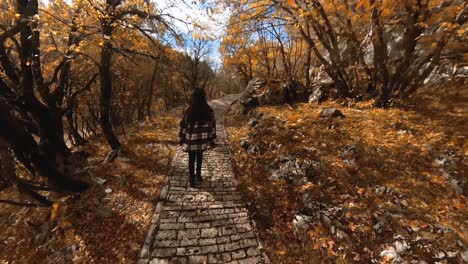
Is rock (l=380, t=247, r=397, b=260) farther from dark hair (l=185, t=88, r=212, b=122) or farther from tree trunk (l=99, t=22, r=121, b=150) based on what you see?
tree trunk (l=99, t=22, r=121, b=150)

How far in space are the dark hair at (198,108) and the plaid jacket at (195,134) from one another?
102 mm

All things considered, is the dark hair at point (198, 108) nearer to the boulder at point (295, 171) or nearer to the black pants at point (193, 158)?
the black pants at point (193, 158)

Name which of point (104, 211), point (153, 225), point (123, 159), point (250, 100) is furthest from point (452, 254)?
point (250, 100)

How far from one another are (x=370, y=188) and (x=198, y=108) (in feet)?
12.4

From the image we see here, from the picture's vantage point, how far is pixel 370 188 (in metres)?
4.35

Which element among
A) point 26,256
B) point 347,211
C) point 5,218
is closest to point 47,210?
point 26,256

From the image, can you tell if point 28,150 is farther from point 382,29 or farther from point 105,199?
point 382,29

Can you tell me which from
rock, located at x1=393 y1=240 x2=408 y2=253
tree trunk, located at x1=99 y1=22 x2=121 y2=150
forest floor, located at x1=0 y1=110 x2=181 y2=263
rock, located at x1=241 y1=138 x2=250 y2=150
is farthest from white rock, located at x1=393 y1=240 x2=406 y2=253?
tree trunk, located at x1=99 y1=22 x2=121 y2=150

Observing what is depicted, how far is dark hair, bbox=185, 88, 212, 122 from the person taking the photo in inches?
189

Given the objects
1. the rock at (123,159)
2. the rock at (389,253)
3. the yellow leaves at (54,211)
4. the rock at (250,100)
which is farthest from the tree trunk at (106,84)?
the rock at (250,100)

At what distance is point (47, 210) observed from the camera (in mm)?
5242

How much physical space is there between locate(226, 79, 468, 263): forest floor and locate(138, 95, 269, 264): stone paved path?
347mm

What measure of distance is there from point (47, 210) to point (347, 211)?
21.1 ft

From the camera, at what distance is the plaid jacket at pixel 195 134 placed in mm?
4996
